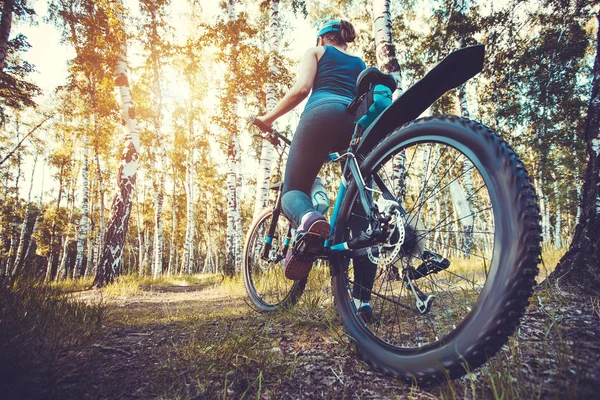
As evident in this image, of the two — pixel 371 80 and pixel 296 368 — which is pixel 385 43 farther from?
→ pixel 296 368

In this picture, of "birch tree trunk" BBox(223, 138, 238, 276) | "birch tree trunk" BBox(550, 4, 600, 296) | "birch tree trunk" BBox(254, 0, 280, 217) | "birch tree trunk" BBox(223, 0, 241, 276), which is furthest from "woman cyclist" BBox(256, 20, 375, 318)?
"birch tree trunk" BBox(223, 138, 238, 276)

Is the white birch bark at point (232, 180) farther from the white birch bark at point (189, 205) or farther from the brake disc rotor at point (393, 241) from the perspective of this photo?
the brake disc rotor at point (393, 241)

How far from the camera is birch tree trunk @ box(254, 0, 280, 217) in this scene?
7.70m

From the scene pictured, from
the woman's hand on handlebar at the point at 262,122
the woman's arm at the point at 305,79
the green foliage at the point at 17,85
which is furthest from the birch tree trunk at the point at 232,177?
the woman's arm at the point at 305,79

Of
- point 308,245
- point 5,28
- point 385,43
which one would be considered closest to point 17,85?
point 5,28

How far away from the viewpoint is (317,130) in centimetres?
191

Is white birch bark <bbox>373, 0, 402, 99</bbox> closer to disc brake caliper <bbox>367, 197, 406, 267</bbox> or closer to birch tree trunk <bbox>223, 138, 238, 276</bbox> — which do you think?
→ disc brake caliper <bbox>367, 197, 406, 267</bbox>

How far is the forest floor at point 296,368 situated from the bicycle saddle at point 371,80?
1.39 m

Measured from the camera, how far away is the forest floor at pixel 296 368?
2.89ft

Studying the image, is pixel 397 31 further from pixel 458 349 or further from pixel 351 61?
pixel 458 349

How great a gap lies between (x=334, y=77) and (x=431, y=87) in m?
0.96

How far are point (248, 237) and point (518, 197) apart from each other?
2.47 metres

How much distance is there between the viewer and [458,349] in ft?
2.87

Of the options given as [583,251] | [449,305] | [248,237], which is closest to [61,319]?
[248,237]
